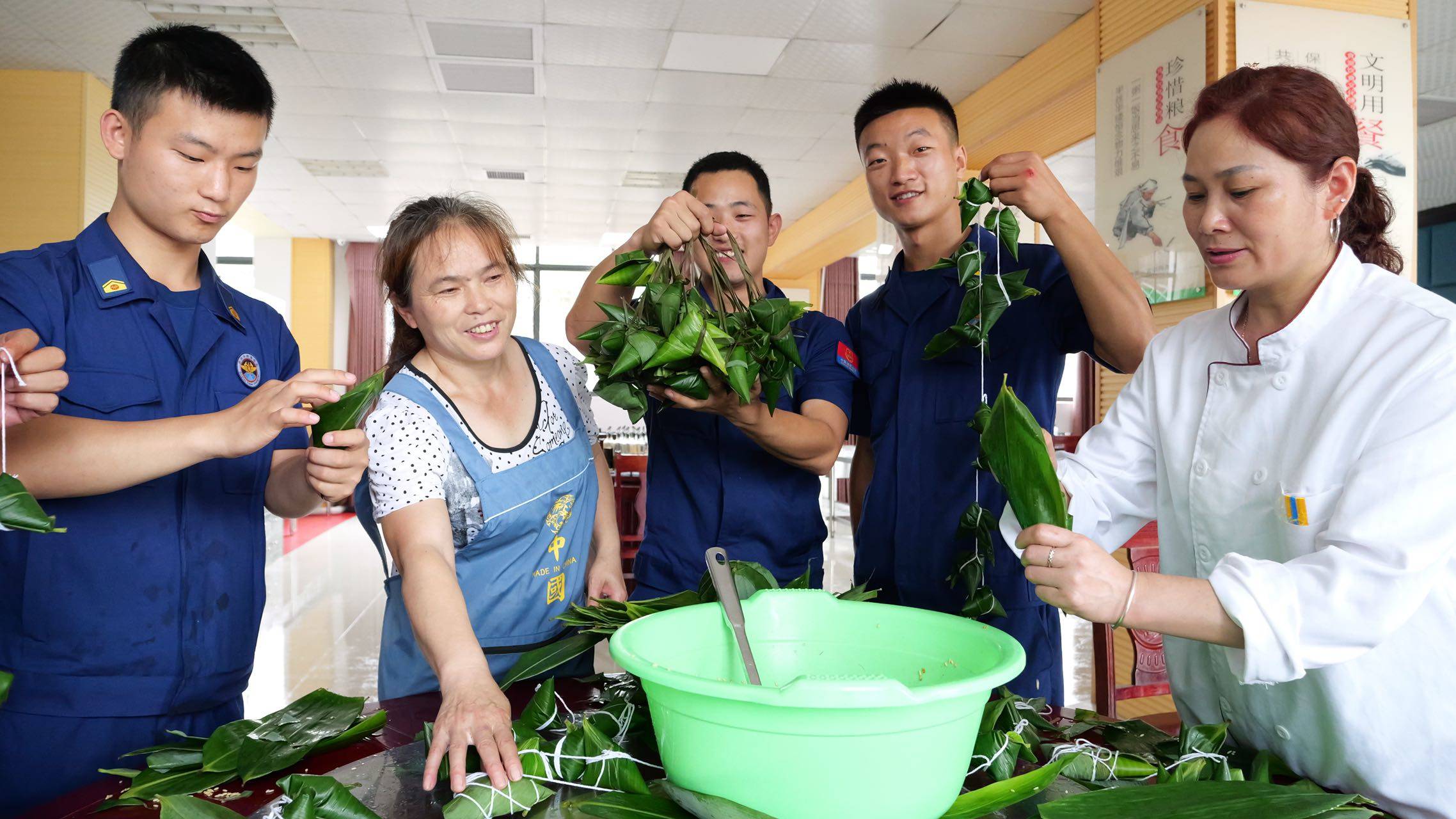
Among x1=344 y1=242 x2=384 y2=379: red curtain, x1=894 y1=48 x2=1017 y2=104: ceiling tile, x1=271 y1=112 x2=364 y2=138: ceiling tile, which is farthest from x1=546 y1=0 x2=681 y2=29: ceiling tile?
x1=344 y1=242 x2=384 y2=379: red curtain

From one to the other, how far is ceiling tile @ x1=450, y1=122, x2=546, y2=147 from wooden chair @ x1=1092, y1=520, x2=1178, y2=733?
6.51 metres

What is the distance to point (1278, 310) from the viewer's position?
131 cm

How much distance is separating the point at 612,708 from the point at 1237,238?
3.42ft

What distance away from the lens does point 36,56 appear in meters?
5.91

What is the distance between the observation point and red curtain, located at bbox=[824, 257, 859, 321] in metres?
14.2

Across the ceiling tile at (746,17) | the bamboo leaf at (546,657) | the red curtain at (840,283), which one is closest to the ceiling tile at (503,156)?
the ceiling tile at (746,17)

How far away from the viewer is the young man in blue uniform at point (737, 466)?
1.87 m

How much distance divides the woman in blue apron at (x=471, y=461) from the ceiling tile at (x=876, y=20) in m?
4.18

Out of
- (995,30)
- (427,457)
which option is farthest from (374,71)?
(427,457)

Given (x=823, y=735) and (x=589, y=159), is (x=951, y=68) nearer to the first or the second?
(x=589, y=159)

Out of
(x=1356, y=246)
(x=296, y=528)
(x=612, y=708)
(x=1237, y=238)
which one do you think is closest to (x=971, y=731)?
(x=612, y=708)

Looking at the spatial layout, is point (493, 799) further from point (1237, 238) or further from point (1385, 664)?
point (1237, 238)

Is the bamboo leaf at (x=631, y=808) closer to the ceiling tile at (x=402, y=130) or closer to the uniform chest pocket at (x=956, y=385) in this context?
the uniform chest pocket at (x=956, y=385)

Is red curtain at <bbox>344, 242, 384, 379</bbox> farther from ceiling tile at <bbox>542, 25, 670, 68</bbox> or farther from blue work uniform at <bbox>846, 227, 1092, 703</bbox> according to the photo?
blue work uniform at <bbox>846, 227, 1092, 703</bbox>
